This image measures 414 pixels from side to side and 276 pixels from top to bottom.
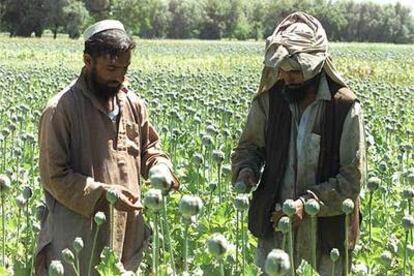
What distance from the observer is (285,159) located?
4.14 m

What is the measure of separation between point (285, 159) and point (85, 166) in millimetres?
931

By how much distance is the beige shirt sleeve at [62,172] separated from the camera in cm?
396

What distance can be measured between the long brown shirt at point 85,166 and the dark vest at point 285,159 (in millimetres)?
514

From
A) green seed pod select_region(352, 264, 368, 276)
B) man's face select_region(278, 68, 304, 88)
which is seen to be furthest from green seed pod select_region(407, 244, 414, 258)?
man's face select_region(278, 68, 304, 88)

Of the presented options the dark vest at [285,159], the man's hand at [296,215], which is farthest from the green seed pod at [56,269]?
the dark vest at [285,159]

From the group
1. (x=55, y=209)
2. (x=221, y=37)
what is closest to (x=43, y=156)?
(x=55, y=209)

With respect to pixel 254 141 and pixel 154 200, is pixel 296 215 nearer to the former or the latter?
pixel 254 141

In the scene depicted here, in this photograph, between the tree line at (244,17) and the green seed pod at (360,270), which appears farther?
the tree line at (244,17)

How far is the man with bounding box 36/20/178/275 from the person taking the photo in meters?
3.97

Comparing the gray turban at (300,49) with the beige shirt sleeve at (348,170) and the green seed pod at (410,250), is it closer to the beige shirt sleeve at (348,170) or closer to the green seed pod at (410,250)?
the beige shirt sleeve at (348,170)

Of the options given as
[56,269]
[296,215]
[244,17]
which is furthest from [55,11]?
[56,269]

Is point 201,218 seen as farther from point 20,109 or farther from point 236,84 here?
point 236,84

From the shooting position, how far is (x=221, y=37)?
325 ft

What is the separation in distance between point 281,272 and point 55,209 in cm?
168
